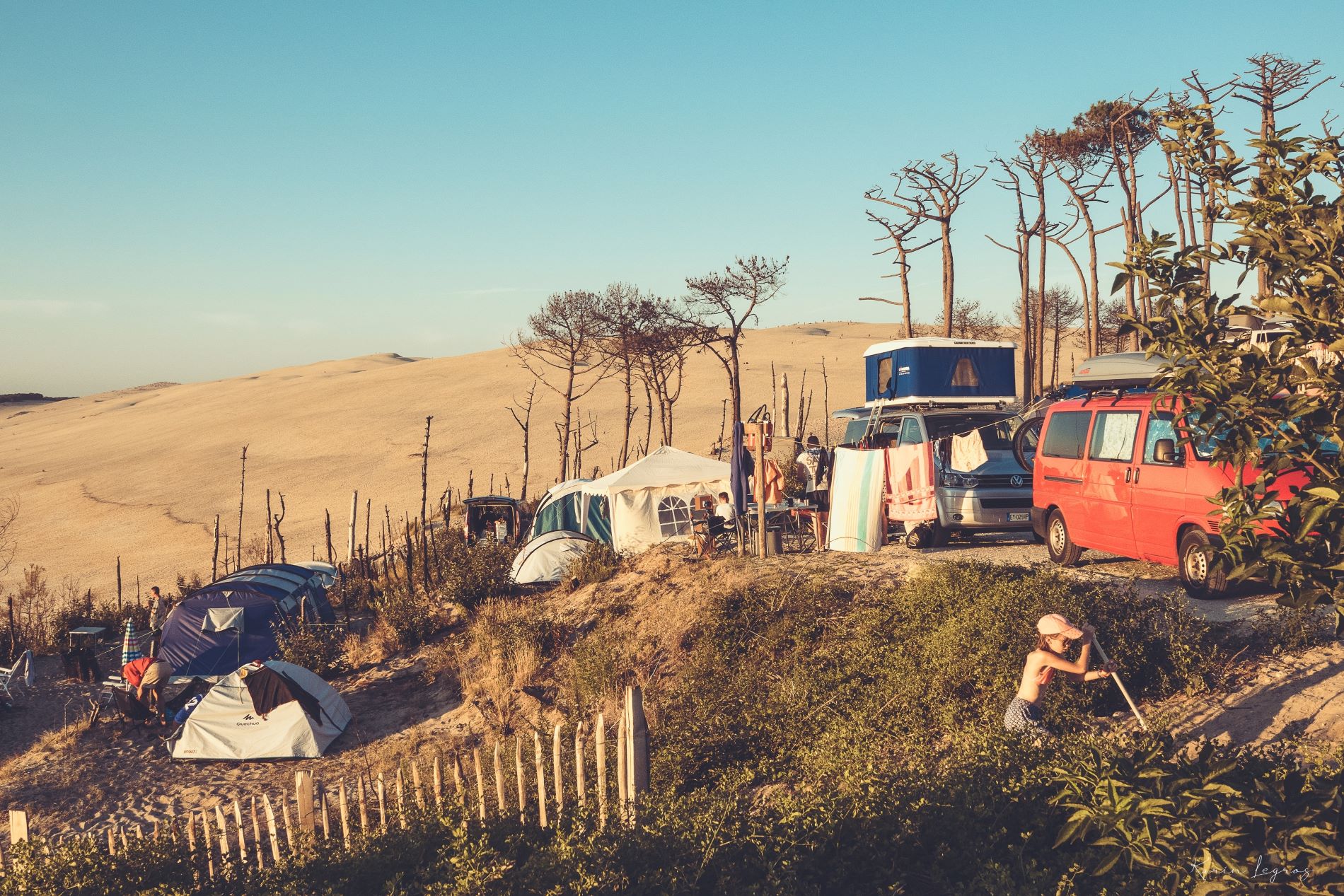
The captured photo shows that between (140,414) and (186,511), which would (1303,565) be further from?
(140,414)

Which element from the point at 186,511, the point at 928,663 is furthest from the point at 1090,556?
the point at 186,511

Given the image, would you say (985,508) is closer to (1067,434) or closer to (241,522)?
(1067,434)

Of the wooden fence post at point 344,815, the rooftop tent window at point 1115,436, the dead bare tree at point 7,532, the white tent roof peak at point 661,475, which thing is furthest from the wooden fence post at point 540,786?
the dead bare tree at point 7,532

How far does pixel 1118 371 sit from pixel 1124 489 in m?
2.27

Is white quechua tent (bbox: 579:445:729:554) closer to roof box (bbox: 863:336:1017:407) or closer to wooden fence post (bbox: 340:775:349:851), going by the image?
roof box (bbox: 863:336:1017:407)

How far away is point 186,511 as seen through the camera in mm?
45000

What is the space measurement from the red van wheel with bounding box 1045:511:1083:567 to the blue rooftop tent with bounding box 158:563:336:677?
1253cm

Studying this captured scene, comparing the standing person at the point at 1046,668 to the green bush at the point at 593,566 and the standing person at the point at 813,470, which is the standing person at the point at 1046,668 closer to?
the green bush at the point at 593,566

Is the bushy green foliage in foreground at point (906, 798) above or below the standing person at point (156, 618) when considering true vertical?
above

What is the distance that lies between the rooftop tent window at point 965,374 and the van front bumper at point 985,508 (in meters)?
2.70

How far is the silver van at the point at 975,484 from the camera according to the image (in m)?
15.9

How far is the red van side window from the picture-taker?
499 inches

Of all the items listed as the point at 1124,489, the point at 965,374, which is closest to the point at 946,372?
the point at 965,374

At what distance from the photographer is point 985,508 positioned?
1584 centimetres
